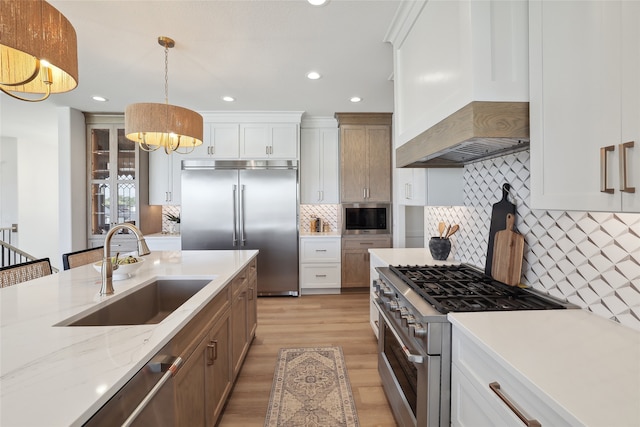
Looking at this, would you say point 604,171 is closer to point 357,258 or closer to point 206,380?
point 206,380

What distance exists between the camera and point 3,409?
0.61m

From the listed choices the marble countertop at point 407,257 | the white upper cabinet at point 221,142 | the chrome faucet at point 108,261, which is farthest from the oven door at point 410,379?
the white upper cabinet at point 221,142

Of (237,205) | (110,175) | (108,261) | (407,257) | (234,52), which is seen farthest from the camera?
(110,175)

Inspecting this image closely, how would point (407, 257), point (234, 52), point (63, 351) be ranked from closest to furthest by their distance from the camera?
point (63, 351) → point (407, 257) → point (234, 52)

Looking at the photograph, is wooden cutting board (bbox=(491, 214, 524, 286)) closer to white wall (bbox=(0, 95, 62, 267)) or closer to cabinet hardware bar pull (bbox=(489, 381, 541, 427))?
cabinet hardware bar pull (bbox=(489, 381, 541, 427))

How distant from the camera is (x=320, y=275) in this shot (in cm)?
420

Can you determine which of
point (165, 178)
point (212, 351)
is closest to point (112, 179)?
point (165, 178)

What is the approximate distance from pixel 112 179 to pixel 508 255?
479 centimetres

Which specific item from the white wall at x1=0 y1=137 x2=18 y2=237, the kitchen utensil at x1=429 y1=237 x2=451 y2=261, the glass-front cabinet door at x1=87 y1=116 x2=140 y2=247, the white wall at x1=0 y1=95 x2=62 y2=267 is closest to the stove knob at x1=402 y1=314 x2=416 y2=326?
the kitchen utensil at x1=429 y1=237 x2=451 y2=261

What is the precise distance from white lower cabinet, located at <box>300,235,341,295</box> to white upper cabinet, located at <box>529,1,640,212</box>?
3187 mm

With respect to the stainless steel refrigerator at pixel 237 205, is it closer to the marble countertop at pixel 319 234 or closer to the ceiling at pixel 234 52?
the marble countertop at pixel 319 234

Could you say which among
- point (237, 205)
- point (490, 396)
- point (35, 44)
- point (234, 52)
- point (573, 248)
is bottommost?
point (490, 396)

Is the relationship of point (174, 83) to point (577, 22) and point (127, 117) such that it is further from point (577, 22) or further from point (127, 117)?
point (577, 22)

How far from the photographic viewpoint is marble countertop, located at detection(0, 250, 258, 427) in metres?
0.63
